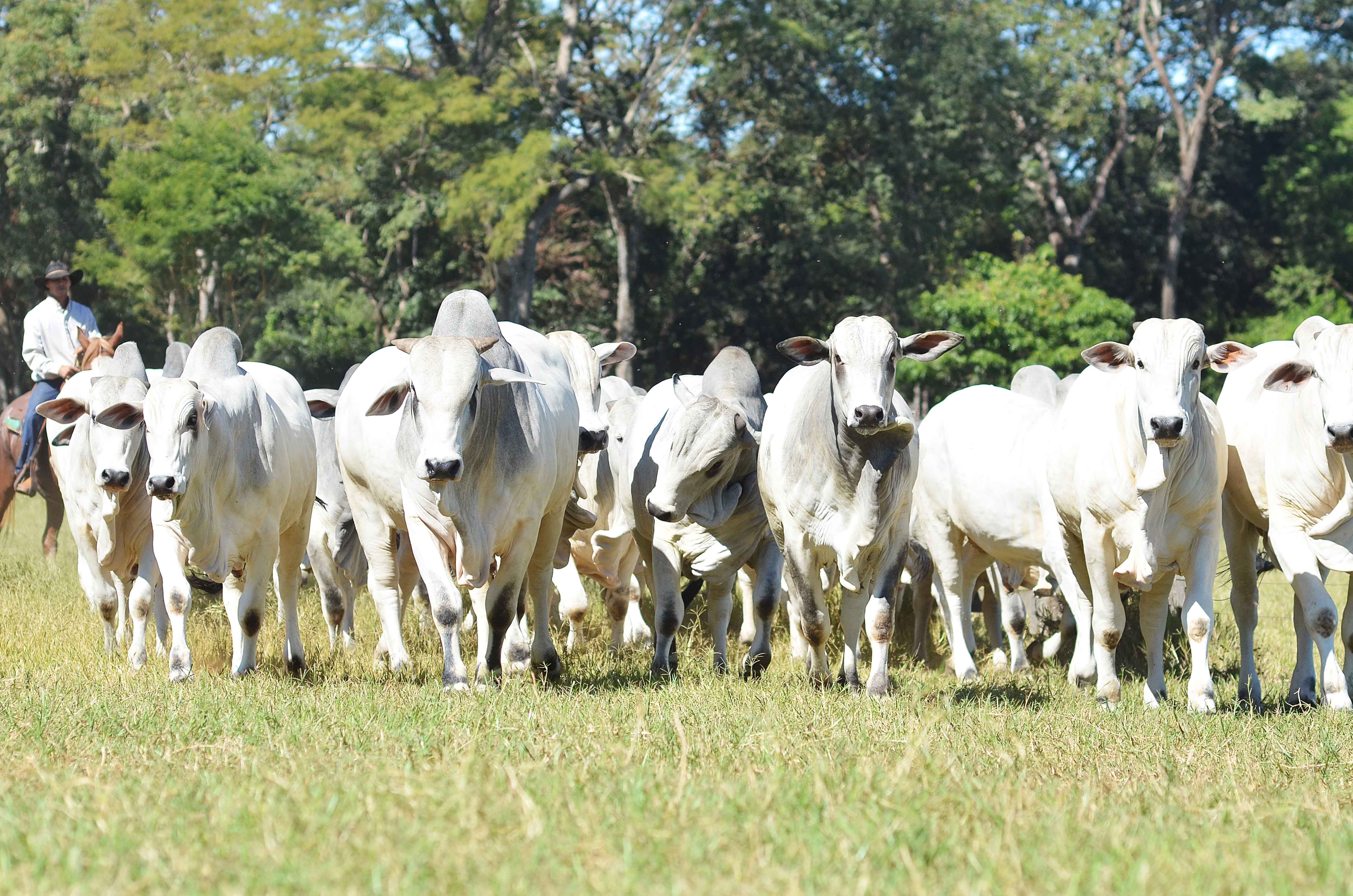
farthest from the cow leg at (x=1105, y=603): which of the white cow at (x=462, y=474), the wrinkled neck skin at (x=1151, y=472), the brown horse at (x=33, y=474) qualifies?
the brown horse at (x=33, y=474)

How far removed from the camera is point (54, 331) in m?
12.0

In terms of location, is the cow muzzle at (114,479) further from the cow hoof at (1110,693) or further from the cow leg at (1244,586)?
the cow leg at (1244,586)

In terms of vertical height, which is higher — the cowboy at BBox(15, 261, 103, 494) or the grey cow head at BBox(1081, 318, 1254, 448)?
the cowboy at BBox(15, 261, 103, 494)

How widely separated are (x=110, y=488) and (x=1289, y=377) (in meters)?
6.34

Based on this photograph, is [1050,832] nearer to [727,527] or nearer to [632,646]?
[727,527]

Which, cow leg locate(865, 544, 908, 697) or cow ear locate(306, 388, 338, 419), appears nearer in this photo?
cow leg locate(865, 544, 908, 697)

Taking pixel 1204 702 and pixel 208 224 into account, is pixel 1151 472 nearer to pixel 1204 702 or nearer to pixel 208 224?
pixel 1204 702

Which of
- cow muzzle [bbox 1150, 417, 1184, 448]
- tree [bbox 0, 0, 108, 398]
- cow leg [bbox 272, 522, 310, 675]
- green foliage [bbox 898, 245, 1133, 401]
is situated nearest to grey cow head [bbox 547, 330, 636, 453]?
cow leg [bbox 272, 522, 310, 675]

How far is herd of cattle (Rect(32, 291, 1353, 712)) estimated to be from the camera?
792 centimetres

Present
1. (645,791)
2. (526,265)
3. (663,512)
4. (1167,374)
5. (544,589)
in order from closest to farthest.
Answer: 1. (645,791)
2. (1167,374)
3. (663,512)
4. (544,589)
5. (526,265)

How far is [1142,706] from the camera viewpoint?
26.0 ft

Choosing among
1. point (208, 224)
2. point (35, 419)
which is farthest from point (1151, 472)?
point (208, 224)

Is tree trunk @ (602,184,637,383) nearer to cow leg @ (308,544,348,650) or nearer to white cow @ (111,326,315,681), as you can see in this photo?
cow leg @ (308,544,348,650)

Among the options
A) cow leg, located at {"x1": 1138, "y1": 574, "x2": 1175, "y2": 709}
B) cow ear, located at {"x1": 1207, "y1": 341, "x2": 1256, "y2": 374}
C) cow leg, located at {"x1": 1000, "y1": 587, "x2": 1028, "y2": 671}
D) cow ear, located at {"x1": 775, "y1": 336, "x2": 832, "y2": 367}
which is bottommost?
cow leg, located at {"x1": 1000, "y1": 587, "x2": 1028, "y2": 671}
